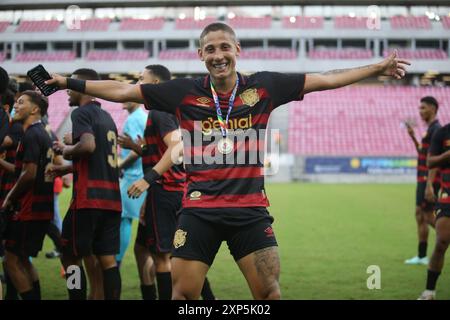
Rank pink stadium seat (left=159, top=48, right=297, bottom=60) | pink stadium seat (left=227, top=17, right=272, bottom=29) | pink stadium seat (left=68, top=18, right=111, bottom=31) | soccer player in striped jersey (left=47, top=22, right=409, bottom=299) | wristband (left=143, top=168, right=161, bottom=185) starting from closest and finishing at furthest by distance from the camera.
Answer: soccer player in striped jersey (left=47, top=22, right=409, bottom=299) → wristband (left=143, top=168, right=161, bottom=185) → pink stadium seat (left=68, top=18, right=111, bottom=31) → pink stadium seat (left=159, top=48, right=297, bottom=60) → pink stadium seat (left=227, top=17, right=272, bottom=29)

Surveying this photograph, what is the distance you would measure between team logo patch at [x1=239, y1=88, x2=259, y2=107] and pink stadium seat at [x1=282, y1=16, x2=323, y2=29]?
37.3m

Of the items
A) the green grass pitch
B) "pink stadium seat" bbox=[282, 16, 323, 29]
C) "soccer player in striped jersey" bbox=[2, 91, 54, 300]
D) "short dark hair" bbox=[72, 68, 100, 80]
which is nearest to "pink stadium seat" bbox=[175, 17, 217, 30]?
"pink stadium seat" bbox=[282, 16, 323, 29]

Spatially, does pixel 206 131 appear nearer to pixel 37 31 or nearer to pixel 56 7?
pixel 56 7

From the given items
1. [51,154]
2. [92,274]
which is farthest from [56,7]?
[92,274]

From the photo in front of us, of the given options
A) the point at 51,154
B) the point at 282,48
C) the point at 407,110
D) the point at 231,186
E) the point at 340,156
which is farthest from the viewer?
the point at 282,48

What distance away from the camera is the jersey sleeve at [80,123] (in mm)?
5484

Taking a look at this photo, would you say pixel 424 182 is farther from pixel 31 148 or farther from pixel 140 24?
pixel 140 24

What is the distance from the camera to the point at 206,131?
4082 mm

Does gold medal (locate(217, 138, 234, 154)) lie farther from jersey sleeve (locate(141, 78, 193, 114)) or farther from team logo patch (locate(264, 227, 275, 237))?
team logo patch (locate(264, 227, 275, 237))

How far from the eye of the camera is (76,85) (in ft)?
13.4

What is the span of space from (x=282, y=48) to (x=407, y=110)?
10.9 metres

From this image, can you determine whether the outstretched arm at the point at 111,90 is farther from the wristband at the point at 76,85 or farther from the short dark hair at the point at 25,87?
the short dark hair at the point at 25,87

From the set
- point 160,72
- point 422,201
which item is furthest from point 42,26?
point 160,72

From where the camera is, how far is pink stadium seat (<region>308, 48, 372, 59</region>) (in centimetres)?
4078
